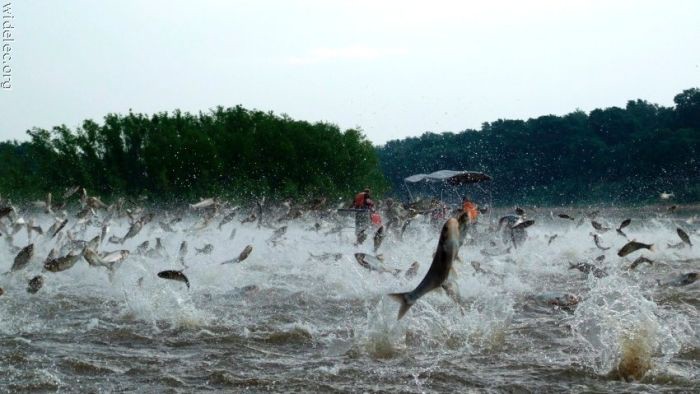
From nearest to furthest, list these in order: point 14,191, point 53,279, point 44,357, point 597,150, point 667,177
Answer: point 44,357, point 53,279, point 14,191, point 667,177, point 597,150

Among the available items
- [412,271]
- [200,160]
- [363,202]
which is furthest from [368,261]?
[200,160]

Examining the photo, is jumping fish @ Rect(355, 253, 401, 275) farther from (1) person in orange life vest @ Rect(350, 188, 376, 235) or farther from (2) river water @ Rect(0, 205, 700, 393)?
(1) person in orange life vest @ Rect(350, 188, 376, 235)

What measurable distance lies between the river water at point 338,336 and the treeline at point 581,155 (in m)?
49.5

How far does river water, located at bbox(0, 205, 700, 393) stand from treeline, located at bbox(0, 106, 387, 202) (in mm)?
37465

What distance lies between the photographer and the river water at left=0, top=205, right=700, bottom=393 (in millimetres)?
6816

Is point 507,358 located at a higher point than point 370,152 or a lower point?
lower

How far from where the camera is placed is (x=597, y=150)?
7631 cm

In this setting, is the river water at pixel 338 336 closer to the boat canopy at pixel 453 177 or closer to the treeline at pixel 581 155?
the boat canopy at pixel 453 177

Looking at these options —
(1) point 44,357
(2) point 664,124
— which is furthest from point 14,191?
(2) point 664,124

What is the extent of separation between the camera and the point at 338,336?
29.0ft

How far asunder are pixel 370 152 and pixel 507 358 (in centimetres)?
5032

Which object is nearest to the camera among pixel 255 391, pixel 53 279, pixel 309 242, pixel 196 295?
pixel 255 391

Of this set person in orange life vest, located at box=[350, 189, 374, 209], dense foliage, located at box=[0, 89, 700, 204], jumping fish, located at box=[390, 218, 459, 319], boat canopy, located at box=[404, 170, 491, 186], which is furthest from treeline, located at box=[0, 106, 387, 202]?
jumping fish, located at box=[390, 218, 459, 319]

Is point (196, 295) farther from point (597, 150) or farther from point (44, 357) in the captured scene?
point (597, 150)
